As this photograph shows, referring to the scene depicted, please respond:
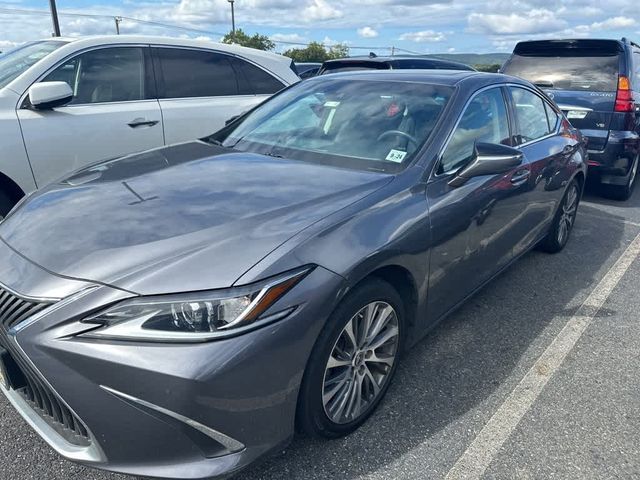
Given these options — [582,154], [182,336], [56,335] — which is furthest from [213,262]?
[582,154]

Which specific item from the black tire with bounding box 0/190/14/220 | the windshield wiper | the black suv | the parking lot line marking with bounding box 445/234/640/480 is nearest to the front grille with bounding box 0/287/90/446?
the parking lot line marking with bounding box 445/234/640/480

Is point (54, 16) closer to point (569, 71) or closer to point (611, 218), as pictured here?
point (569, 71)

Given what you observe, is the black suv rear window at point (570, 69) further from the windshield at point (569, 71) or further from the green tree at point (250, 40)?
the green tree at point (250, 40)

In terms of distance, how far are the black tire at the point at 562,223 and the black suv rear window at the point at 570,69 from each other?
86.4 inches

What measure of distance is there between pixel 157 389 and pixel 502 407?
1727 millimetres

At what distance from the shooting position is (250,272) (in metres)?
1.84

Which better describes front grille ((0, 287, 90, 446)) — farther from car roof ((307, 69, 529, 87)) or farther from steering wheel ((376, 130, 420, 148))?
car roof ((307, 69, 529, 87))

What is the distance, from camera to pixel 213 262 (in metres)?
1.86

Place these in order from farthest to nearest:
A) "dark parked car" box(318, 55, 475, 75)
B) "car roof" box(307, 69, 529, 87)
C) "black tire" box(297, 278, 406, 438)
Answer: "dark parked car" box(318, 55, 475, 75), "car roof" box(307, 69, 529, 87), "black tire" box(297, 278, 406, 438)

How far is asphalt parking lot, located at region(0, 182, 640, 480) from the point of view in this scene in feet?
7.23

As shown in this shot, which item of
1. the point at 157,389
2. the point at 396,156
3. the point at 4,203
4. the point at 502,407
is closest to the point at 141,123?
the point at 4,203

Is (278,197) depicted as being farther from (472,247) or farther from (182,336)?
(472,247)

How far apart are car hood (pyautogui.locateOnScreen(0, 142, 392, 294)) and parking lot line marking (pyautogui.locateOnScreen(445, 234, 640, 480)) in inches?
48.0

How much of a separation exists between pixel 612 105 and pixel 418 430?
526 cm
